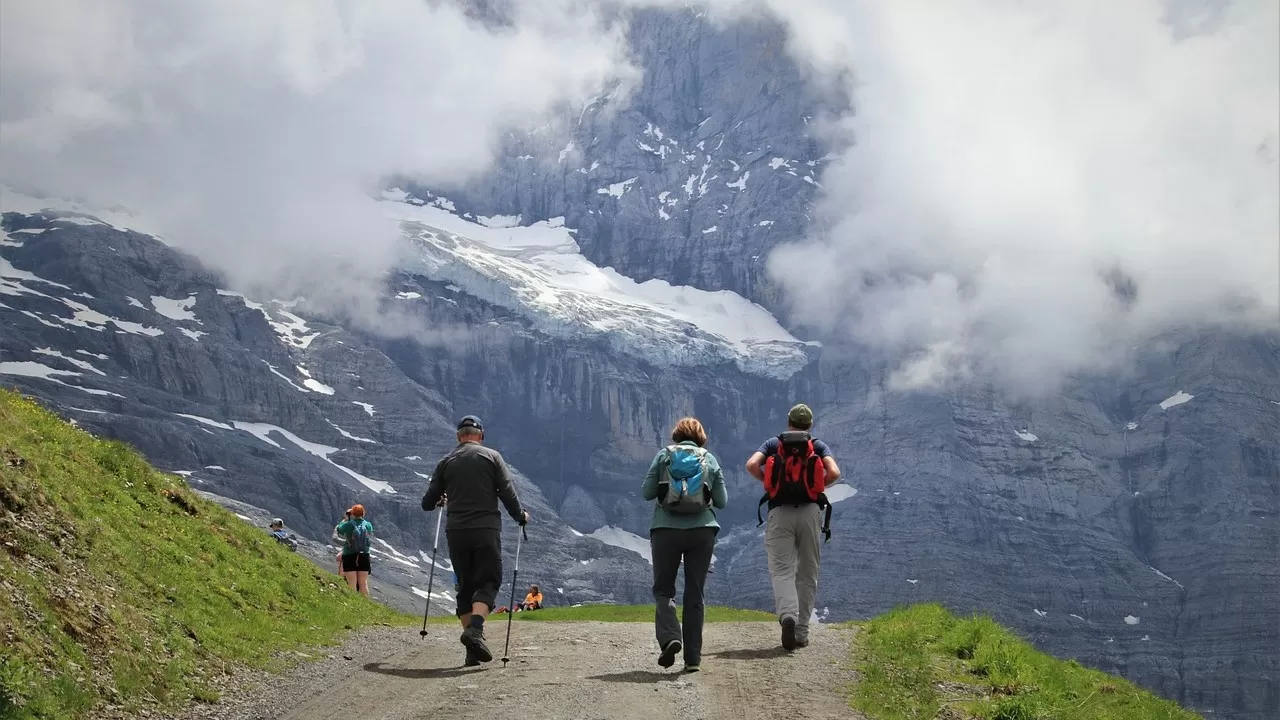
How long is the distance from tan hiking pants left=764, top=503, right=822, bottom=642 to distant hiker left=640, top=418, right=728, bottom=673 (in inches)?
74.7

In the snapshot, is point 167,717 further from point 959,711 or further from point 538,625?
point 538,625

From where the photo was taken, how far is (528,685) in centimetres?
1377

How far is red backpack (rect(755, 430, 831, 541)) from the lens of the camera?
16.4 m

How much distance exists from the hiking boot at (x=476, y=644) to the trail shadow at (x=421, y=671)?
0.14m

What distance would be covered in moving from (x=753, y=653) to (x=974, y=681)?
3.03 m

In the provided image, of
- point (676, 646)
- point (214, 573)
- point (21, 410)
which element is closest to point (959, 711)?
point (676, 646)

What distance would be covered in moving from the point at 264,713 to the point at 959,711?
736cm

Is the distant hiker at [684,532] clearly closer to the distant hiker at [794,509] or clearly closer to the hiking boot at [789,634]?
the distant hiker at [794,509]

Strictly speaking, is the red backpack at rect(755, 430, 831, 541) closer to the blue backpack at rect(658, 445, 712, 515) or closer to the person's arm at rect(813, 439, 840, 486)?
the person's arm at rect(813, 439, 840, 486)

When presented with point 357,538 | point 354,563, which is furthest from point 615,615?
point 357,538

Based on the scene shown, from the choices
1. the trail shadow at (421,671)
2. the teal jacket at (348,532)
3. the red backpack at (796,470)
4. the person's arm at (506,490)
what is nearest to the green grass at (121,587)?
the trail shadow at (421,671)

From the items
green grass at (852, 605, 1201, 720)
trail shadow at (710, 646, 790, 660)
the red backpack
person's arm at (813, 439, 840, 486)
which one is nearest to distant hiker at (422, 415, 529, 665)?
trail shadow at (710, 646, 790, 660)

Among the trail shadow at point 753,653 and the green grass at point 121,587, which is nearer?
the green grass at point 121,587

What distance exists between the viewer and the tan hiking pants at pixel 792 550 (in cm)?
1666
